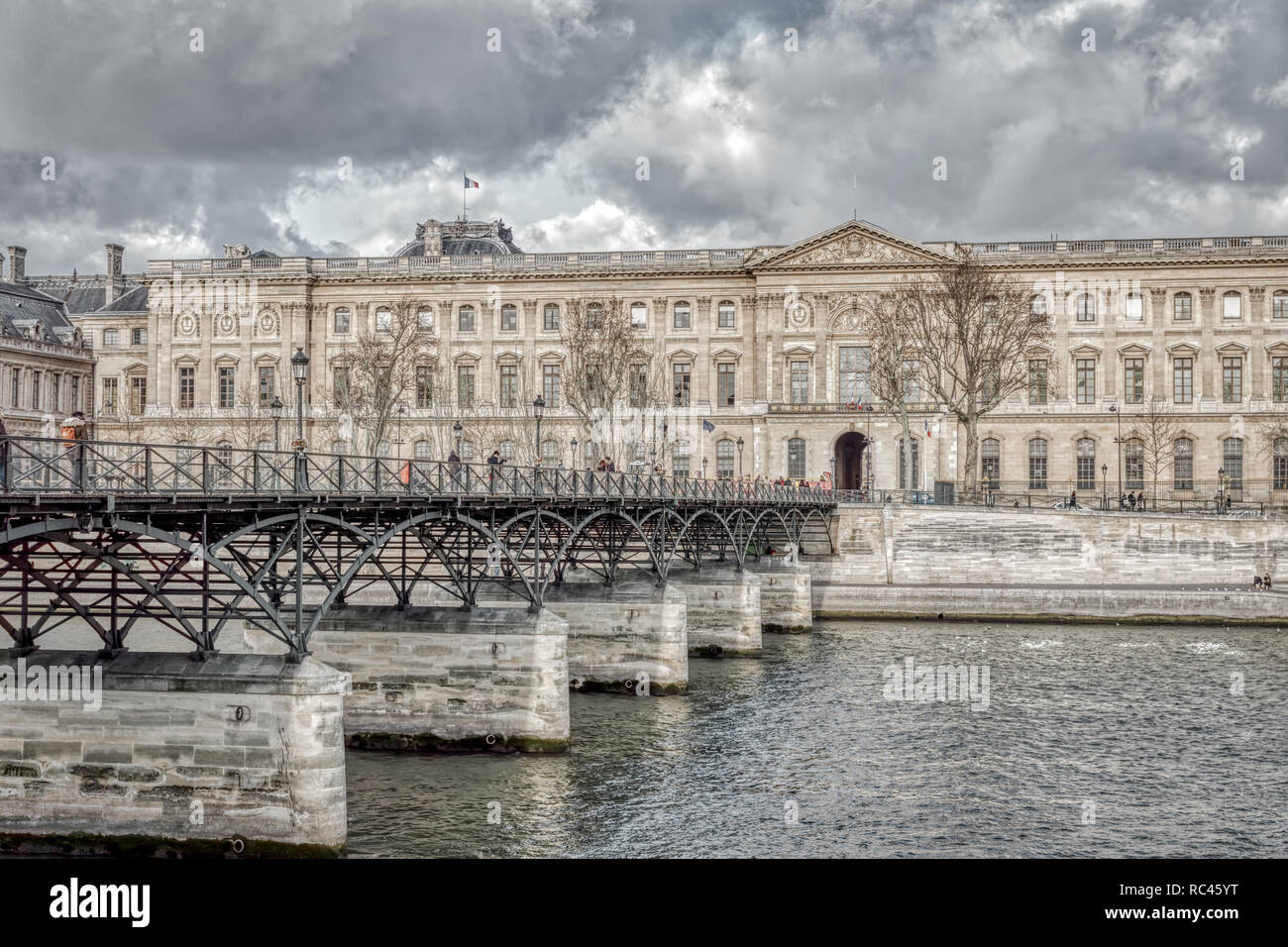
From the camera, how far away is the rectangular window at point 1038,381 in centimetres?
9569

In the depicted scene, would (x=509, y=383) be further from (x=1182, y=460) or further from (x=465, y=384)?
(x=1182, y=460)

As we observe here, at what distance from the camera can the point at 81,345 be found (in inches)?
4090

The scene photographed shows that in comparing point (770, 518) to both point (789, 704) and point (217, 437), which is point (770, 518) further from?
point (217, 437)

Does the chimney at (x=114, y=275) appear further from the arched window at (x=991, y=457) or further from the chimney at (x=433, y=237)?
the arched window at (x=991, y=457)

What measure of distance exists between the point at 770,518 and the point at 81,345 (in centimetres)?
6472

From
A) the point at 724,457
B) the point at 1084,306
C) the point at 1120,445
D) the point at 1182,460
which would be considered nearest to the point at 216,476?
the point at 724,457

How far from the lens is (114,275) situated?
10856cm

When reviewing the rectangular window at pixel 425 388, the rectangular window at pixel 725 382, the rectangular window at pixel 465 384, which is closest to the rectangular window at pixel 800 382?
the rectangular window at pixel 725 382

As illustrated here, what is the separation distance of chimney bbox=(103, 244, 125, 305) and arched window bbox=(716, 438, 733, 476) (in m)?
48.4

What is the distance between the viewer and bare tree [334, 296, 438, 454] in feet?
244

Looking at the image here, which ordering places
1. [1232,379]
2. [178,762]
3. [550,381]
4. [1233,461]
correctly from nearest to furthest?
1. [178,762]
2. [1233,461]
3. [1232,379]
4. [550,381]
